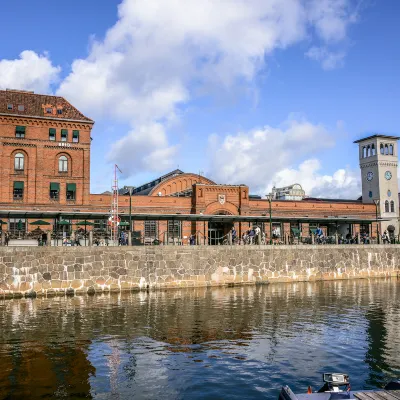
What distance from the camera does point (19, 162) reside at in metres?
49.3

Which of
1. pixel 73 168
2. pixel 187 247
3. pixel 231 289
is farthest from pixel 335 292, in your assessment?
pixel 73 168

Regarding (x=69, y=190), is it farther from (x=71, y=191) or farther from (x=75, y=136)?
(x=75, y=136)

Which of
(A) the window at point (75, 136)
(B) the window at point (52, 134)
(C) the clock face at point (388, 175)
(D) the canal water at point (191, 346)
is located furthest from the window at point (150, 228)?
(C) the clock face at point (388, 175)

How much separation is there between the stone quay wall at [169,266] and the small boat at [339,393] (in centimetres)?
2276

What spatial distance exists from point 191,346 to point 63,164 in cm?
3977

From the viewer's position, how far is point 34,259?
2833 cm

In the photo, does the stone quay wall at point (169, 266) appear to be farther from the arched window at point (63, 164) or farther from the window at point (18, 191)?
the arched window at point (63, 164)

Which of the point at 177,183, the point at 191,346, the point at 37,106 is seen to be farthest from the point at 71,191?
the point at 191,346

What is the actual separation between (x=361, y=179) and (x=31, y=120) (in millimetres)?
49329

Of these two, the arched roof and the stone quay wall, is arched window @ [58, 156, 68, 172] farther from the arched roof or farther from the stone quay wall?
the stone quay wall

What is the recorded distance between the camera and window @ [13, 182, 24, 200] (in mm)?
48634

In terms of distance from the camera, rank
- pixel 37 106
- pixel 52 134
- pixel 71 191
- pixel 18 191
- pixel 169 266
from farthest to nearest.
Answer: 1. pixel 37 106
2. pixel 71 191
3. pixel 52 134
4. pixel 18 191
5. pixel 169 266

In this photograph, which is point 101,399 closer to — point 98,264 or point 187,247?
point 98,264

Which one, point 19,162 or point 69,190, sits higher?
point 19,162
